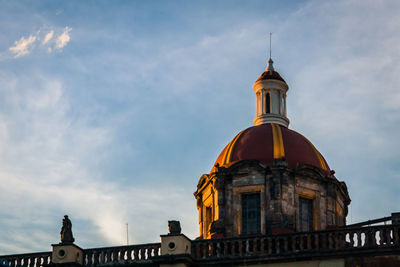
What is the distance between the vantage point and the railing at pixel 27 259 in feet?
121

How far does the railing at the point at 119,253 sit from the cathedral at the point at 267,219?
0.14 feet

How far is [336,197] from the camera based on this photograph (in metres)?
41.7

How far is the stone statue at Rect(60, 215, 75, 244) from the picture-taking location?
36.3 metres

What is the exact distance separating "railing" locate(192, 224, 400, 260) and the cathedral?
4cm

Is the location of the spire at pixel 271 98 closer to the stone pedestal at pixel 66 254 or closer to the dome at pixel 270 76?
the dome at pixel 270 76

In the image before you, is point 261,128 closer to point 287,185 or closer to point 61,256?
point 287,185

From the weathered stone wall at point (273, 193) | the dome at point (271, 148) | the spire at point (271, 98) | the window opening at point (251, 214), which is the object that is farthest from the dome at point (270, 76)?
the window opening at point (251, 214)

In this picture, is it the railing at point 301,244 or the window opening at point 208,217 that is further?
the window opening at point 208,217

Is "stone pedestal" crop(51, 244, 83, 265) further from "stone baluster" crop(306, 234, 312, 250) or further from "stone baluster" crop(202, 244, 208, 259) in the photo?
"stone baluster" crop(306, 234, 312, 250)

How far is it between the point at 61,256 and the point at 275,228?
10010 millimetres

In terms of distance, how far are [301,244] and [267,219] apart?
5629 mm

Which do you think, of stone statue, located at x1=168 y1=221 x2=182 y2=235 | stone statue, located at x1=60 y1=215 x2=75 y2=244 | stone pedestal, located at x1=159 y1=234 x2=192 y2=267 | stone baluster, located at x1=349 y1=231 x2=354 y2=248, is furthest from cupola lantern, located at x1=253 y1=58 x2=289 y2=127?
stone statue, located at x1=60 y1=215 x2=75 y2=244

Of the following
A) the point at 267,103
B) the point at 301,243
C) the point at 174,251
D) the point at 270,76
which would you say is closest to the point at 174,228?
the point at 174,251

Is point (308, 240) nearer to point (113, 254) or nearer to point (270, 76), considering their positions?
point (113, 254)
